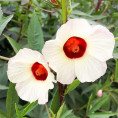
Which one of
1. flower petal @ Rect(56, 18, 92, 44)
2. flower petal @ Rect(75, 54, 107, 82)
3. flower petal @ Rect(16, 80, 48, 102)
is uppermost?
flower petal @ Rect(56, 18, 92, 44)

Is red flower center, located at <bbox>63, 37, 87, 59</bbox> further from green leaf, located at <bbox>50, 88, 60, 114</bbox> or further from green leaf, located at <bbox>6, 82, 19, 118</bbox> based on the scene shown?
green leaf, located at <bbox>6, 82, 19, 118</bbox>

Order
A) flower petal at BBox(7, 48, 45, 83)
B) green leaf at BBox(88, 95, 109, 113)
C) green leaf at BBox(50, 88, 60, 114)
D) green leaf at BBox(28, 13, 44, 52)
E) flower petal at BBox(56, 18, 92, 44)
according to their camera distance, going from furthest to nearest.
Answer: green leaf at BBox(88, 95, 109, 113)
green leaf at BBox(28, 13, 44, 52)
green leaf at BBox(50, 88, 60, 114)
flower petal at BBox(7, 48, 45, 83)
flower petal at BBox(56, 18, 92, 44)

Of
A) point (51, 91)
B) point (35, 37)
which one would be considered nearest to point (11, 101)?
point (35, 37)

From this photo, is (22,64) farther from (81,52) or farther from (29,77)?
(81,52)

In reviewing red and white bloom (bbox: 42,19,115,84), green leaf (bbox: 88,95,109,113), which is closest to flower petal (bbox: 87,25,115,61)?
red and white bloom (bbox: 42,19,115,84)

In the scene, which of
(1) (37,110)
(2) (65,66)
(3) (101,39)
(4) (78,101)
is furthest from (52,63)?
(4) (78,101)

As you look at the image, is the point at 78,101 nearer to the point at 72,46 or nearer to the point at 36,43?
the point at 36,43

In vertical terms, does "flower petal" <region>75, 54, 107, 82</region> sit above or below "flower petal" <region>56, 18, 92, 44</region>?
below

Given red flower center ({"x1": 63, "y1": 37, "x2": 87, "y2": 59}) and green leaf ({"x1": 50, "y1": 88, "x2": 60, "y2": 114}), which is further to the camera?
green leaf ({"x1": 50, "y1": 88, "x2": 60, "y2": 114})

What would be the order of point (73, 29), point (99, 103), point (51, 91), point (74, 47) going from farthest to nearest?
point (51, 91)
point (99, 103)
point (74, 47)
point (73, 29)
